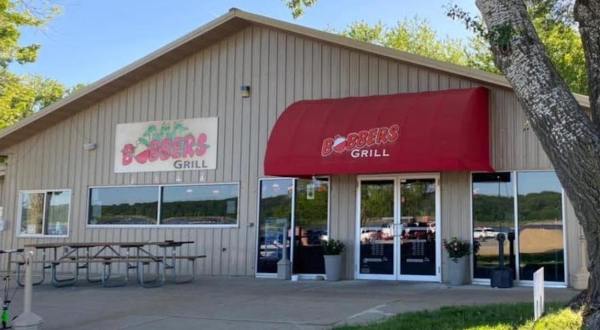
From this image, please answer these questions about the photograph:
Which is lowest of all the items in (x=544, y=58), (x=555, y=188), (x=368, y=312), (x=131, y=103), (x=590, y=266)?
(x=368, y=312)

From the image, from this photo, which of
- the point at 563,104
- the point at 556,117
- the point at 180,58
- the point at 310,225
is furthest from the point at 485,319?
the point at 180,58

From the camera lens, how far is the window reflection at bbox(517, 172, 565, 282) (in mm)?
12523

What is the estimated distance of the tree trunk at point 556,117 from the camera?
21.9 feet

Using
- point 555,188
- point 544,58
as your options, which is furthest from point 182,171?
point 544,58

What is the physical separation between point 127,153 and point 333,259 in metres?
6.71

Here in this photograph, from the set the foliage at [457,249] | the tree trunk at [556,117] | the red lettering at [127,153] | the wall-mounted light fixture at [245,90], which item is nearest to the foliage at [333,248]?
the foliage at [457,249]

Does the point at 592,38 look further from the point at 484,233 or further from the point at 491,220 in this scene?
the point at 484,233

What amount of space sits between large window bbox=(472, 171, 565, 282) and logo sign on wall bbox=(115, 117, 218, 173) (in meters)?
6.60

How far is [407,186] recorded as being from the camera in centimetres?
1398

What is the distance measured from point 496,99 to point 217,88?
22.7ft

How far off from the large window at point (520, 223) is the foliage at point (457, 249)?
35 cm

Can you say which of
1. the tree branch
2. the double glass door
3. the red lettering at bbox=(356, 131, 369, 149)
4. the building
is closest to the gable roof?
the building

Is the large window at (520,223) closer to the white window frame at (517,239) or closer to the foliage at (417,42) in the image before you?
the white window frame at (517,239)

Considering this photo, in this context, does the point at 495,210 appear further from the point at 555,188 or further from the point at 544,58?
the point at 544,58
